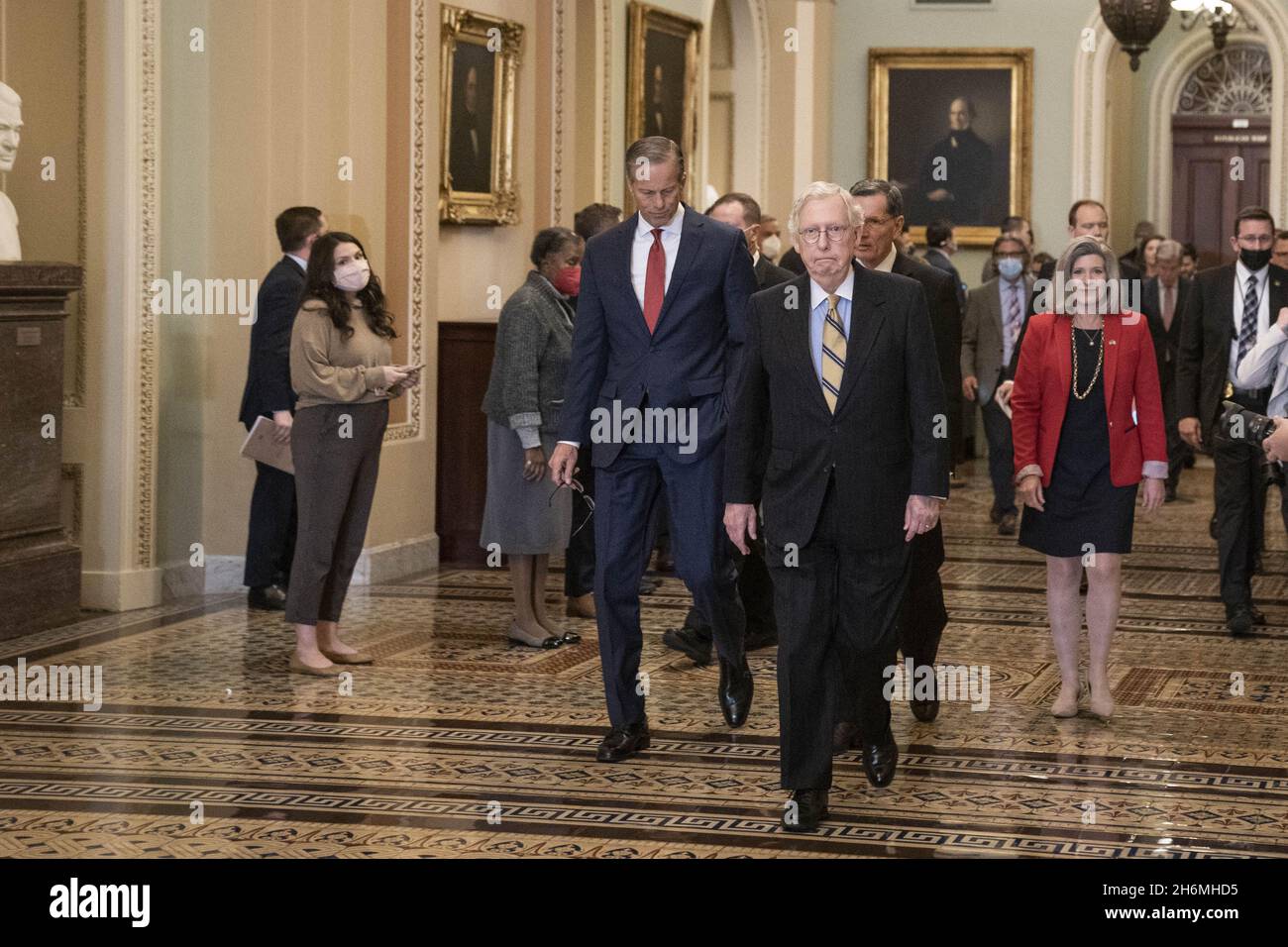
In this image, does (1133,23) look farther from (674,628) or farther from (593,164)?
(674,628)

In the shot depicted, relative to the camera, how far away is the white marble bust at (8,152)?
7922 mm

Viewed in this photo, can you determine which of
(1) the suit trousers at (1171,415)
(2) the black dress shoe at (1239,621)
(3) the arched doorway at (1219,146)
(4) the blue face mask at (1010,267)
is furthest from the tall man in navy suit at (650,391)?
(3) the arched doorway at (1219,146)

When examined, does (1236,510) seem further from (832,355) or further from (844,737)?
(832,355)

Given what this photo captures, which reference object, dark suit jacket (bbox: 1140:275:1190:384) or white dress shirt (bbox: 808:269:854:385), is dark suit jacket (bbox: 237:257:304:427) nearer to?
white dress shirt (bbox: 808:269:854:385)

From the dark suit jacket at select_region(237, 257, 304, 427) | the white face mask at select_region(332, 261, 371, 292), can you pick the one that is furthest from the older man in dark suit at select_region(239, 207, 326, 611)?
the white face mask at select_region(332, 261, 371, 292)

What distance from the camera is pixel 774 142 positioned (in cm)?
1777

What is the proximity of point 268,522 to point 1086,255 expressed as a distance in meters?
4.25

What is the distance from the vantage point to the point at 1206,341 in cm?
842

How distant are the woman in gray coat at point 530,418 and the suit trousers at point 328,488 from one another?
665mm

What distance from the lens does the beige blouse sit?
7105 millimetres

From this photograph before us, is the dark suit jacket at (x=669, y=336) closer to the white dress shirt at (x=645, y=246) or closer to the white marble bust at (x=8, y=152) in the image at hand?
the white dress shirt at (x=645, y=246)

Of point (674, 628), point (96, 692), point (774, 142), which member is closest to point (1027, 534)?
point (674, 628)

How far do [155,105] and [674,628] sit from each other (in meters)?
3.35

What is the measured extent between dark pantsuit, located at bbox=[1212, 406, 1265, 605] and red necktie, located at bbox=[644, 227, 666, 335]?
131 inches
